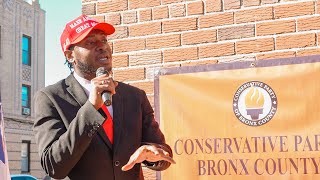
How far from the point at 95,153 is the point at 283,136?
1795 mm

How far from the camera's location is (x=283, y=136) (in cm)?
416

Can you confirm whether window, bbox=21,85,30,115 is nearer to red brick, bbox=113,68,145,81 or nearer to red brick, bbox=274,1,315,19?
red brick, bbox=113,68,145,81

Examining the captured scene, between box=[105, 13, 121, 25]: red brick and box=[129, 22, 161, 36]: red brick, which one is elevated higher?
box=[105, 13, 121, 25]: red brick

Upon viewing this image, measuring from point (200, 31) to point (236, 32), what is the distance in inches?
11.4

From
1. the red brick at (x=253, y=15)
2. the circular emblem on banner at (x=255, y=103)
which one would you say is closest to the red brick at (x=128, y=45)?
the red brick at (x=253, y=15)

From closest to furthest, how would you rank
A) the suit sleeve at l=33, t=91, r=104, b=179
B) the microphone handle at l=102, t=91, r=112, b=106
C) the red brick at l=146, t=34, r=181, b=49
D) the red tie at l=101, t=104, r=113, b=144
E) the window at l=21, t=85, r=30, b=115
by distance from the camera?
1. the microphone handle at l=102, t=91, r=112, b=106
2. the suit sleeve at l=33, t=91, r=104, b=179
3. the red tie at l=101, t=104, r=113, b=144
4. the red brick at l=146, t=34, r=181, b=49
5. the window at l=21, t=85, r=30, b=115

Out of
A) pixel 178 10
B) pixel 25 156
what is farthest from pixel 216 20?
pixel 25 156

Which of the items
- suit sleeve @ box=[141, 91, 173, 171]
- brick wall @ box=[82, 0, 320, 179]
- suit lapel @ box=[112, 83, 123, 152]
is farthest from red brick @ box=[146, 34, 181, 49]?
suit lapel @ box=[112, 83, 123, 152]

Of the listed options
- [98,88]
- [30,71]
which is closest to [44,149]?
[98,88]

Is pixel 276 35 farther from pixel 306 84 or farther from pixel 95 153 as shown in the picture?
pixel 95 153

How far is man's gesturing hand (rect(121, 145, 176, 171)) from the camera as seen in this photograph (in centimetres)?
262

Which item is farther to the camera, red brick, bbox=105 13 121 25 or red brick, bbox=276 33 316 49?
red brick, bbox=105 13 121 25

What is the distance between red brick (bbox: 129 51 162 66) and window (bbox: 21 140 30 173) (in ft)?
74.2

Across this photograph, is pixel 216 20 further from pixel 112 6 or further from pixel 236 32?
pixel 112 6
